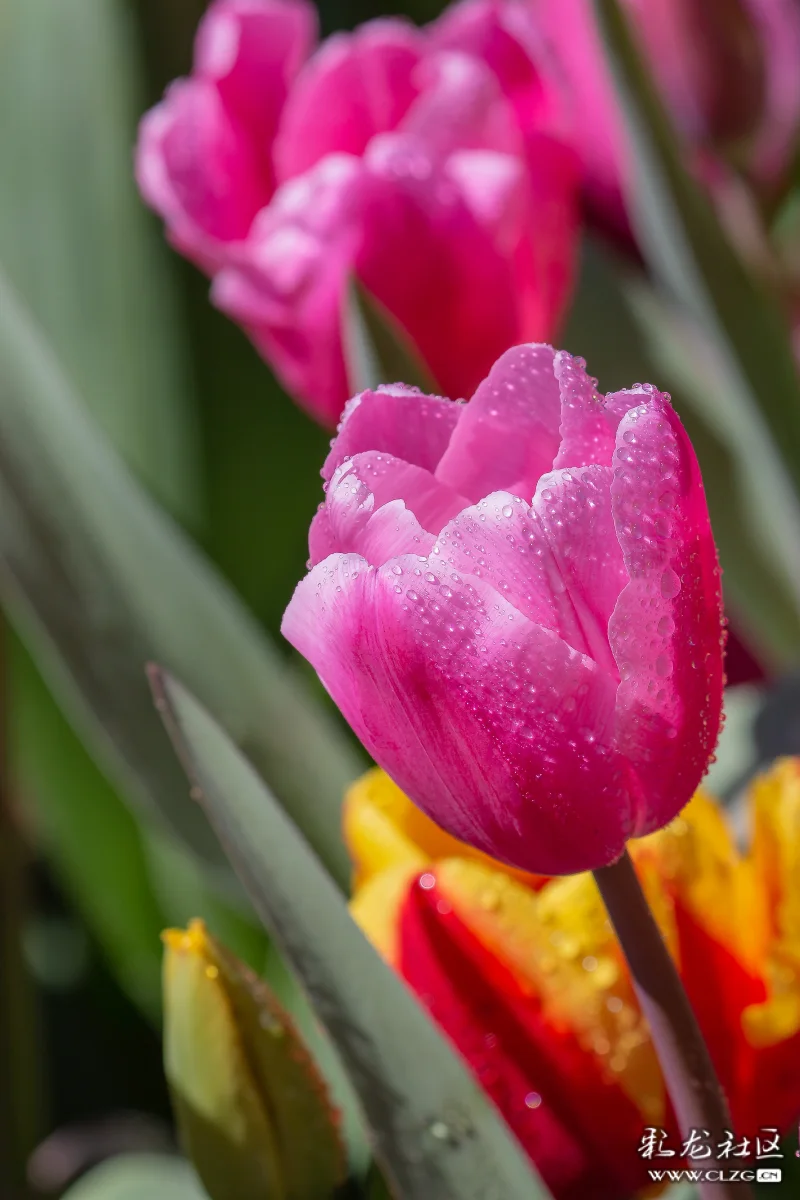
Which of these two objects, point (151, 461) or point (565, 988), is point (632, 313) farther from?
point (565, 988)

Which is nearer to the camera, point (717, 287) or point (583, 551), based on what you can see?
point (583, 551)

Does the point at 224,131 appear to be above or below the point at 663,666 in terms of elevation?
above

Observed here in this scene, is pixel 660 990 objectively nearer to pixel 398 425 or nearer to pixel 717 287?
pixel 398 425

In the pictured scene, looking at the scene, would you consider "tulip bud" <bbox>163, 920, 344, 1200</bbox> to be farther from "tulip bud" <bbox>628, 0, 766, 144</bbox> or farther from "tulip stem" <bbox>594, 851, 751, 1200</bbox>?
"tulip bud" <bbox>628, 0, 766, 144</bbox>

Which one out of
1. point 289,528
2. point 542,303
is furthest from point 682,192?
point 289,528

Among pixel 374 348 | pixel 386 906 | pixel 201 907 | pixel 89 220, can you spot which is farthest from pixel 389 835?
pixel 89 220

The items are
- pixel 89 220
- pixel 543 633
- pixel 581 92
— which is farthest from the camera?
pixel 89 220

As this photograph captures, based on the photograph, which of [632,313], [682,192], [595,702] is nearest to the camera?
[595,702]

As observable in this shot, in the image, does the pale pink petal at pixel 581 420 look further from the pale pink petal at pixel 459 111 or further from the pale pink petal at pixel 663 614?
the pale pink petal at pixel 459 111
